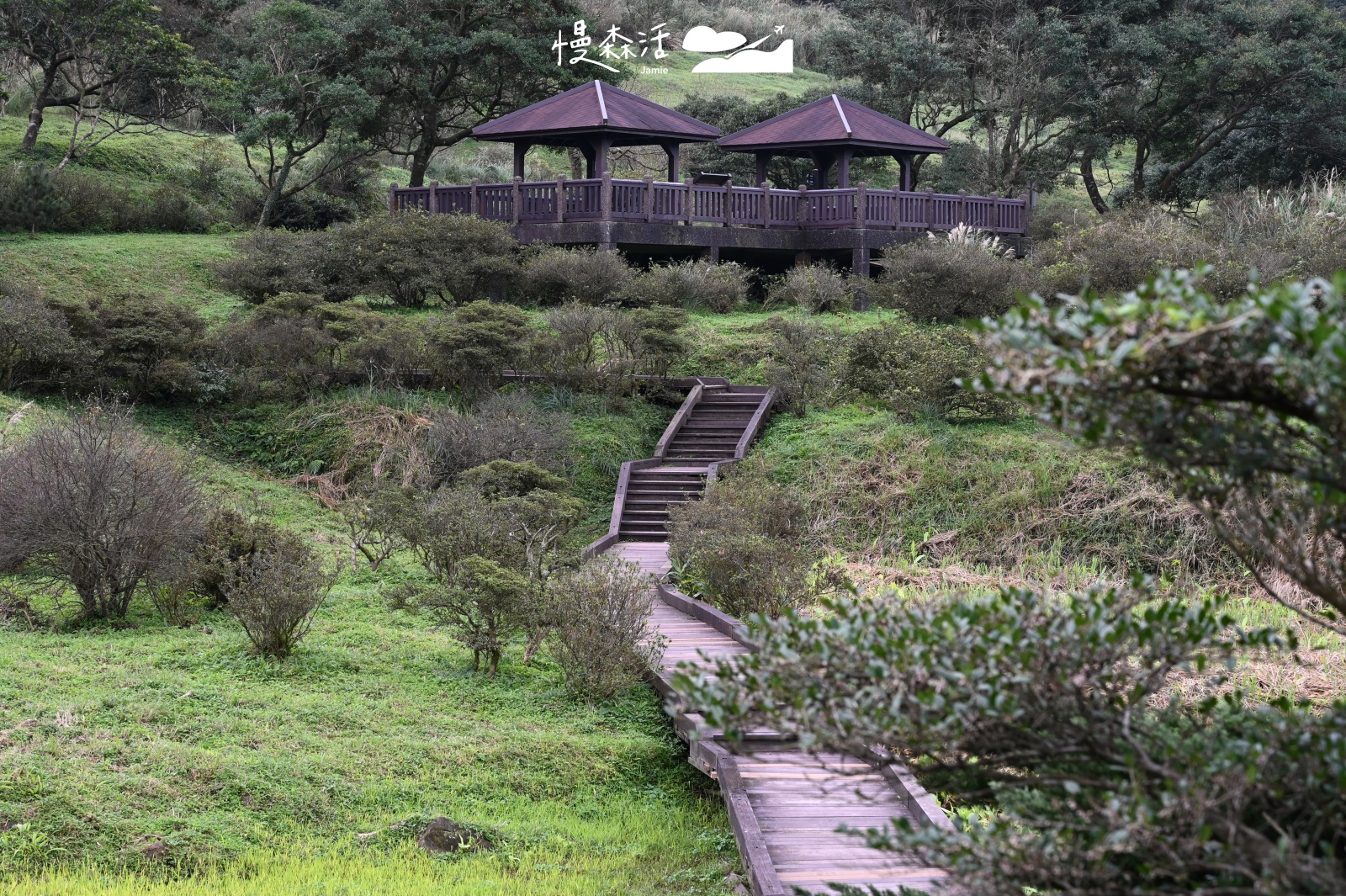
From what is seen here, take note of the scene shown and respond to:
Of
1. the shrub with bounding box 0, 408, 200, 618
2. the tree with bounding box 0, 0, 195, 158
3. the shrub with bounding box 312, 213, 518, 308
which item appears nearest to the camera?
the shrub with bounding box 0, 408, 200, 618

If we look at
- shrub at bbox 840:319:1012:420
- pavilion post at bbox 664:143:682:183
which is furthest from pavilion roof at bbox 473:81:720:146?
shrub at bbox 840:319:1012:420

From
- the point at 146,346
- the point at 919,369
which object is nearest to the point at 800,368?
the point at 919,369

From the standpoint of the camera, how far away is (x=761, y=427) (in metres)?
19.7

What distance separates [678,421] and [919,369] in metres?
4.10

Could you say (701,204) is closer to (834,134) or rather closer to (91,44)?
(834,134)

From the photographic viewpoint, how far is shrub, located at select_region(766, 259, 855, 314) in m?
25.5

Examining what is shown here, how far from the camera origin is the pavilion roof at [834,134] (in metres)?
29.2

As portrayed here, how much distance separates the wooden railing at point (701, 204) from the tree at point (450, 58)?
442 cm

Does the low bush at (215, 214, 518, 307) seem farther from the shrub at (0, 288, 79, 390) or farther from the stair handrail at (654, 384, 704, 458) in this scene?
the stair handrail at (654, 384, 704, 458)

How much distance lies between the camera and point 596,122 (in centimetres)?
2681

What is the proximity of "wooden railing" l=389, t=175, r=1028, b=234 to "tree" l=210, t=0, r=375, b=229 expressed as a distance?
2.94 m

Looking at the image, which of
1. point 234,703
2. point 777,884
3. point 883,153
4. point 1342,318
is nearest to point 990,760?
point 1342,318

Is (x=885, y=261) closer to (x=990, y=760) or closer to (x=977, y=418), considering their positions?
(x=977, y=418)

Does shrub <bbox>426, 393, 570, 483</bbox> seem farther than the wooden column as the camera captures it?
No
